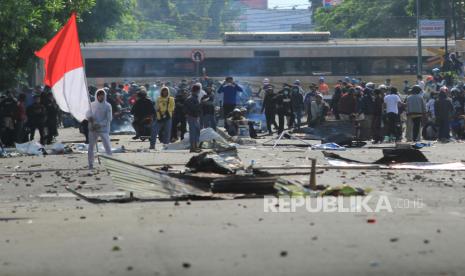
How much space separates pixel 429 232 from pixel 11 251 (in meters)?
4.31

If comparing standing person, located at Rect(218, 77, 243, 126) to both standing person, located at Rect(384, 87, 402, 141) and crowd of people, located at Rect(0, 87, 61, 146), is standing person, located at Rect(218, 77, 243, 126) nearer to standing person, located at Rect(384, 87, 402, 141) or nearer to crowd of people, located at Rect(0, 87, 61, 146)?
standing person, located at Rect(384, 87, 402, 141)

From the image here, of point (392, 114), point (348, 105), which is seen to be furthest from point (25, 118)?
point (392, 114)

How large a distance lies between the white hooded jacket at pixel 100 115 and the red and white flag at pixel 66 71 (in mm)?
372

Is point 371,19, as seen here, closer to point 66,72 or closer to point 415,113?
point 415,113

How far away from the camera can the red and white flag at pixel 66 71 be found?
2095 cm

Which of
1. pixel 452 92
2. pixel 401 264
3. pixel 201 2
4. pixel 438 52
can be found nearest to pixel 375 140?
pixel 452 92

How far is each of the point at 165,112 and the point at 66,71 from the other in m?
4.94

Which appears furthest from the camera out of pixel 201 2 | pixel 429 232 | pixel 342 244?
pixel 201 2

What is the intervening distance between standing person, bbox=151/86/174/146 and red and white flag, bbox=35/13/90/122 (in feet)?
15.3

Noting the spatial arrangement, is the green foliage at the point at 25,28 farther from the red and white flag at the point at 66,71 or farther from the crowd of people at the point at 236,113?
the red and white flag at the point at 66,71

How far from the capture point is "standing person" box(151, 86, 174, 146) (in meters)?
25.6

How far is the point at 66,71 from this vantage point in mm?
21078

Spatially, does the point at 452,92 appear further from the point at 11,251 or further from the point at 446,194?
the point at 11,251

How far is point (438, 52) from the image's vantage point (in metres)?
53.2
